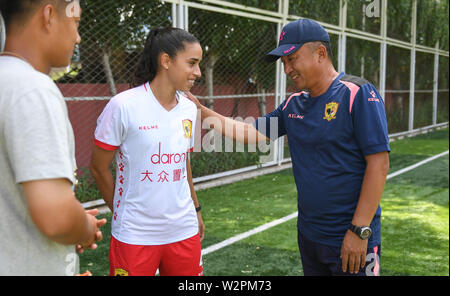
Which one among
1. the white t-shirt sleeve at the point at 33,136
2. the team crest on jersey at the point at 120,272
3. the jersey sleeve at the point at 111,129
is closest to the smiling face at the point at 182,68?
the jersey sleeve at the point at 111,129

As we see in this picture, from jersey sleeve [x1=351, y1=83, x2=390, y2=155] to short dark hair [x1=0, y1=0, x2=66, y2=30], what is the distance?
1445mm

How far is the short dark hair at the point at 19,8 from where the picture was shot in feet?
4.02

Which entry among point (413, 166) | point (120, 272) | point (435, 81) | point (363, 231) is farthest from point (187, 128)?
point (435, 81)

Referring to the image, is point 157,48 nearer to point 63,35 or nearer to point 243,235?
point 63,35

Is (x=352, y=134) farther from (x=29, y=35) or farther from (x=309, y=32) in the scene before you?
(x=29, y=35)

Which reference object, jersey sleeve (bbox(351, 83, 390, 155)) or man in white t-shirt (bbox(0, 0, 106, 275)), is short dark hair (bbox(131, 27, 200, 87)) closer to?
jersey sleeve (bbox(351, 83, 390, 155))

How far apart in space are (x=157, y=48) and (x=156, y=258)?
3.61 ft

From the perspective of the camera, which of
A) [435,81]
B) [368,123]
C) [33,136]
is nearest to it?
[33,136]

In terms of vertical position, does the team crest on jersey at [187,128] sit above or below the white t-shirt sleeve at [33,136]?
below

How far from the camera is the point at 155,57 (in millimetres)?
2393

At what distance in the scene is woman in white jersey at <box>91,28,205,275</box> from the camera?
7.27 feet

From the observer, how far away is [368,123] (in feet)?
6.89

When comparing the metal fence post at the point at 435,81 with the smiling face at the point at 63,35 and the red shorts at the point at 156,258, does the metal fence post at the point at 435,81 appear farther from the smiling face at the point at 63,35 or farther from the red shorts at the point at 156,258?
the smiling face at the point at 63,35

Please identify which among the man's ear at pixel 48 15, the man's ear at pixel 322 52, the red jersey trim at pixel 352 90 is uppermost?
the man's ear at pixel 48 15
